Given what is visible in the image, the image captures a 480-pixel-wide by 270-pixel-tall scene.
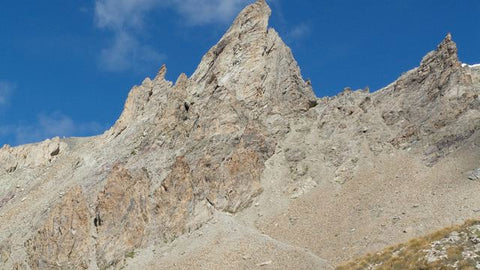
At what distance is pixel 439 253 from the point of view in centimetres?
3397

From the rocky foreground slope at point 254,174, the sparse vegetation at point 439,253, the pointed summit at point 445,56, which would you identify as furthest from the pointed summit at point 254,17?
the sparse vegetation at point 439,253

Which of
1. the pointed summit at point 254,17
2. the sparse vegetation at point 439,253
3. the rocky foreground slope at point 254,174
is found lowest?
the sparse vegetation at point 439,253

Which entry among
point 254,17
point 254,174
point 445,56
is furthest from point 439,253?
point 254,17

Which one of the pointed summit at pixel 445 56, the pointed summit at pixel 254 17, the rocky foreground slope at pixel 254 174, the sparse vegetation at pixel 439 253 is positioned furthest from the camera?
the pointed summit at pixel 254 17

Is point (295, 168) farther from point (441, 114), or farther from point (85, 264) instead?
point (85, 264)

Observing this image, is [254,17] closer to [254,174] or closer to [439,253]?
[254,174]

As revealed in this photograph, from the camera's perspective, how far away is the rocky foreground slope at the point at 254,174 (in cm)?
6041

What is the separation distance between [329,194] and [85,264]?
1264 inches

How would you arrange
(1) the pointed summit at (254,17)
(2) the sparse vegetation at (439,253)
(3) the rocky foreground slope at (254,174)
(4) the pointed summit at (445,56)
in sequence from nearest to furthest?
1. (2) the sparse vegetation at (439,253)
2. (3) the rocky foreground slope at (254,174)
3. (4) the pointed summit at (445,56)
4. (1) the pointed summit at (254,17)

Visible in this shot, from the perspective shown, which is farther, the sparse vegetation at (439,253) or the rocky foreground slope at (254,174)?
the rocky foreground slope at (254,174)

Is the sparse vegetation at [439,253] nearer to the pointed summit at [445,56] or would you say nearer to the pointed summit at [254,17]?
the pointed summit at [445,56]

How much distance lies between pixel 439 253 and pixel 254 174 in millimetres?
44600

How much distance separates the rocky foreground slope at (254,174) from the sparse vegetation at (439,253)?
54.7 ft

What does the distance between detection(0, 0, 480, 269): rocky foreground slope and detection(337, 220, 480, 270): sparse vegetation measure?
1666 cm
